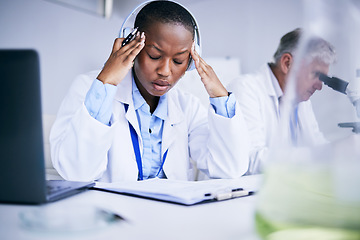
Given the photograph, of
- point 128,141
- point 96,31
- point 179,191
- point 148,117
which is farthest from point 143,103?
point 96,31

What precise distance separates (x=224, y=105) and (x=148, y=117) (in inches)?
11.5

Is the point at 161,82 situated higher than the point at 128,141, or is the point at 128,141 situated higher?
the point at 161,82

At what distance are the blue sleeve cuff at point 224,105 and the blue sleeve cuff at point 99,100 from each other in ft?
1.21

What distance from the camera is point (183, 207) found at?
643 millimetres

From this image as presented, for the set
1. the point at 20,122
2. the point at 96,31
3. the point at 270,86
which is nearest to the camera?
the point at 20,122

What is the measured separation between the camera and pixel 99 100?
108 cm

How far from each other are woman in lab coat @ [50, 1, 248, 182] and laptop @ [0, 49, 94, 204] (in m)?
0.45

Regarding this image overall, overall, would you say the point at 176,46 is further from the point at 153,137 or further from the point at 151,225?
the point at 151,225

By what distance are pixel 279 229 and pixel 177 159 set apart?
0.96 metres

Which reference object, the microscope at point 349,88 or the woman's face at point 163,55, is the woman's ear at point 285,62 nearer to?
the woman's face at point 163,55

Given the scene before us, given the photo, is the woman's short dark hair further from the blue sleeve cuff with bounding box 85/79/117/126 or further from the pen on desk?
the blue sleeve cuff with bounding box 85/79/117/126

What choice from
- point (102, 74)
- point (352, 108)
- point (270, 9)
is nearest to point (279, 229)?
point (352, 108)

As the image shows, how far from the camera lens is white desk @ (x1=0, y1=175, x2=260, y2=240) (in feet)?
1.53

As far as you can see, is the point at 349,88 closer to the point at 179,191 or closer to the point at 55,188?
→ the point at 179,191
